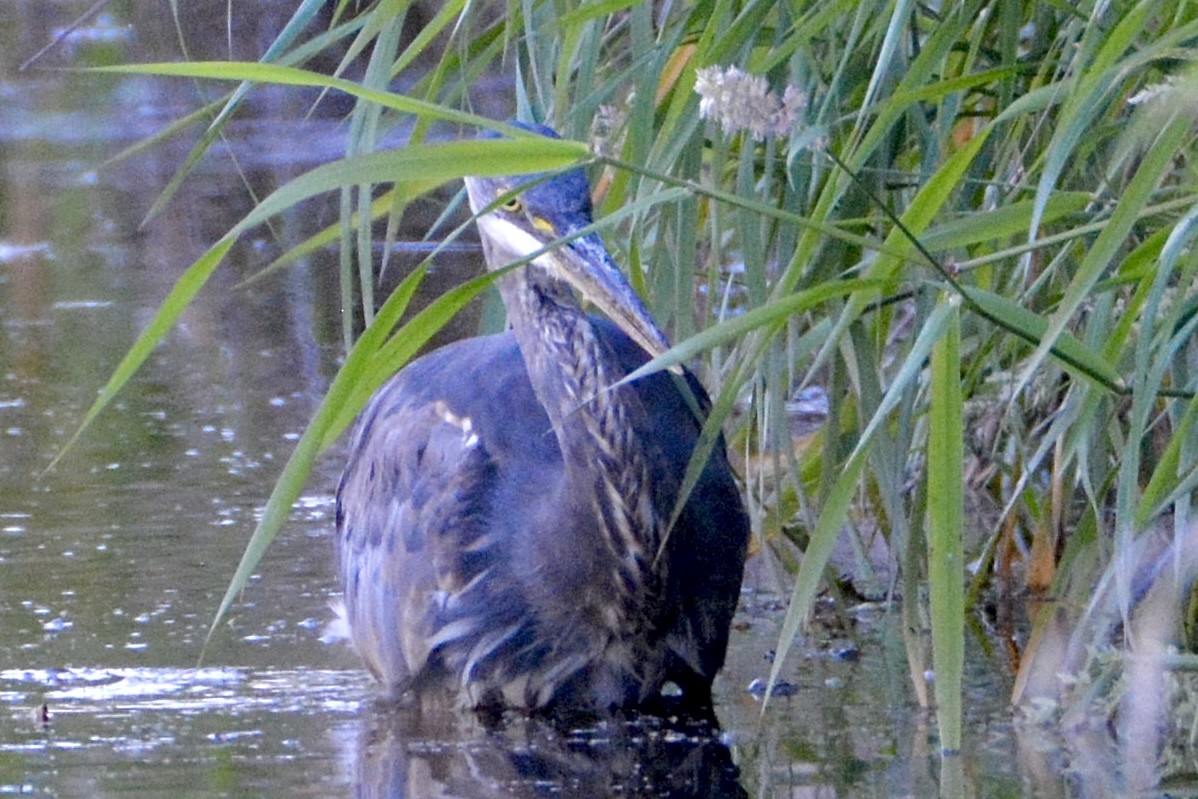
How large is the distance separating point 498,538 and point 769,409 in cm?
57

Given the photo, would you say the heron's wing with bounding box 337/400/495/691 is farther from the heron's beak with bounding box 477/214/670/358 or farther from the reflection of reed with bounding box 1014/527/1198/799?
the reflection of reed with bounding box 1014/527/1198/799

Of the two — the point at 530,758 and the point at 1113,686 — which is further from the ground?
the point at 1113,686

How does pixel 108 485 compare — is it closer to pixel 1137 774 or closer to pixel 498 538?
pixel 498 538

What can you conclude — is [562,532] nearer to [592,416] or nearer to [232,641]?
[592,416]

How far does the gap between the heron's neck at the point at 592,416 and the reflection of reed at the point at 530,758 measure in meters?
0.25

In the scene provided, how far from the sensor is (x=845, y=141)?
3188 millimetres

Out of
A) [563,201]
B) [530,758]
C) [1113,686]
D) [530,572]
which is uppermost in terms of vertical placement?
[563,201]

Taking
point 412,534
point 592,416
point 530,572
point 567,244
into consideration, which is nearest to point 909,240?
point 567,244

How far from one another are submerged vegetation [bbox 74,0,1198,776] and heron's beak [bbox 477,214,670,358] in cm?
9

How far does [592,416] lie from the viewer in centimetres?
336

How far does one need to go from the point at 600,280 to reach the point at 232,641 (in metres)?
1.10

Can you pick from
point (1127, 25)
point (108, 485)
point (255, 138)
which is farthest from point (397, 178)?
point (255, 138)

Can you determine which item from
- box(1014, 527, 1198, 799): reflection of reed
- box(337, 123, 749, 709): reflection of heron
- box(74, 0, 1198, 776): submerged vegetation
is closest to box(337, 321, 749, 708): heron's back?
box(337, 123, 749, 709): reflection of heron

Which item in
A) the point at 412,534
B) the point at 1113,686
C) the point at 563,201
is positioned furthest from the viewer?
the point at 412,534
